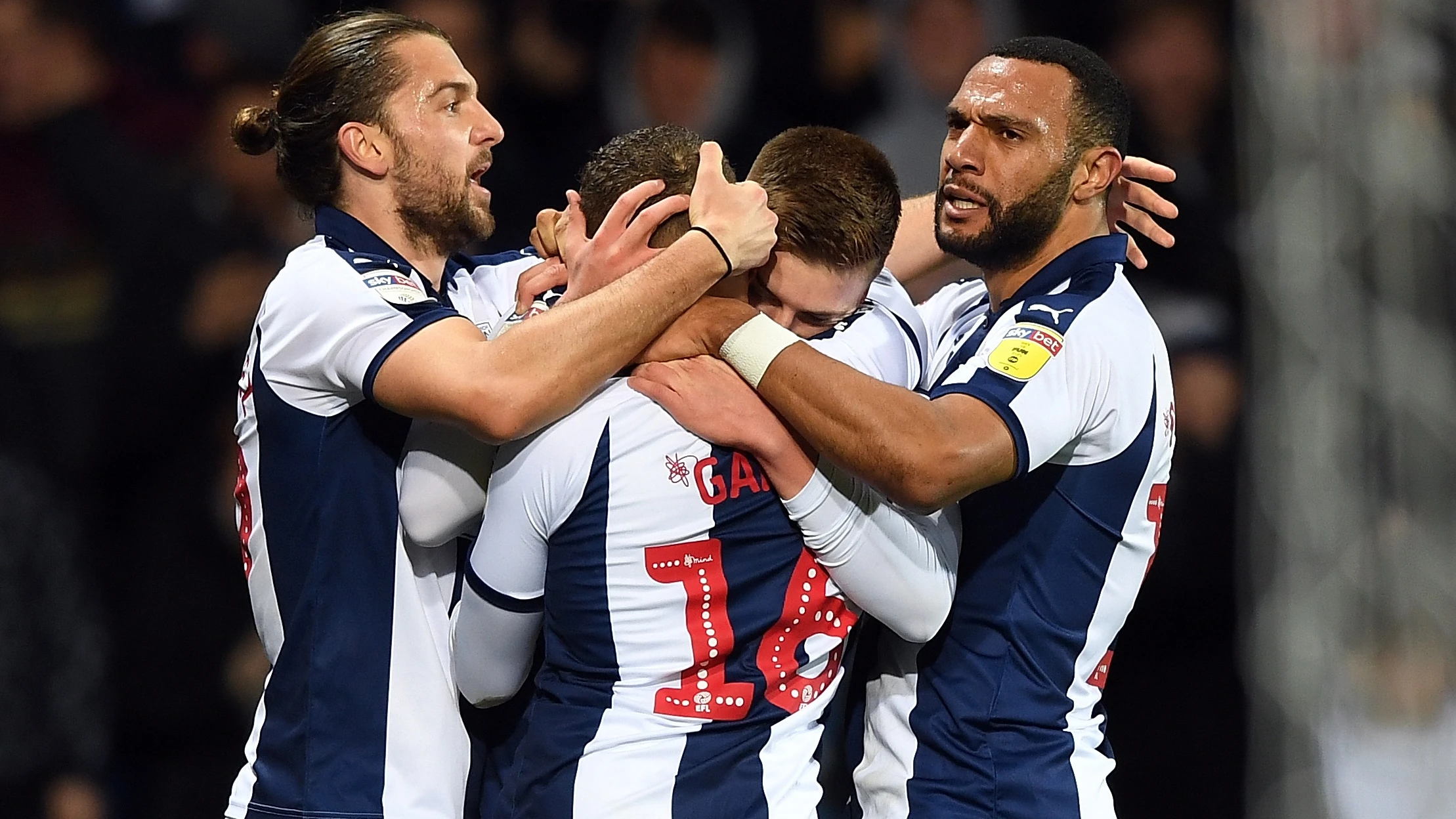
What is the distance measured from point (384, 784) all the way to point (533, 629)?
41 centimetres

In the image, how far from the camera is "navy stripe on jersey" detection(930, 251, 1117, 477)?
2.39 metres

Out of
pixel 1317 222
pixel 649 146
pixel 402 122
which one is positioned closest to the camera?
pixel 649 146

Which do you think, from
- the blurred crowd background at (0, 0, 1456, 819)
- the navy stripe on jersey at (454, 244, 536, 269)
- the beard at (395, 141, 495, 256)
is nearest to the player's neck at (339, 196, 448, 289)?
the beard at (395, 141, 495, 256)

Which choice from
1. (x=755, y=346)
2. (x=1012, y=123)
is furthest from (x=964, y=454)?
(x=1012, y=123)

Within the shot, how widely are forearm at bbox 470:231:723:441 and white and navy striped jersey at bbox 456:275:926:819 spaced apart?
0.07m

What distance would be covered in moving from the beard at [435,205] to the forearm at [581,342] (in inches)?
18.3

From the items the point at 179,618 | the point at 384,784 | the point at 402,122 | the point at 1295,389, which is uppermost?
the point at 402,122

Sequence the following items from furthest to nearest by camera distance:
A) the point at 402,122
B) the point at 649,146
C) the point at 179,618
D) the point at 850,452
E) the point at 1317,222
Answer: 1. the point at 179,618
2. the point at 1317,222
3. the point at 402,122
4. the point at 649,146
5. the point at 850,452

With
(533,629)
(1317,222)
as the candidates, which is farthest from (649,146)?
(1317,222)

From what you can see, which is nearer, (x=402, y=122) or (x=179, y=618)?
(x=402, y=122)

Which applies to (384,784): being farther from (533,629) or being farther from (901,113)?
(901,113)

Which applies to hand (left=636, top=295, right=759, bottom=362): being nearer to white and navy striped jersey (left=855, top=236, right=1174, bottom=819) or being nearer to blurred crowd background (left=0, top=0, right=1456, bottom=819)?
white and navy striped jersey (left=855, top=236, right=1174, bottom=819)

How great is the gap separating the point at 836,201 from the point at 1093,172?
0.65 m

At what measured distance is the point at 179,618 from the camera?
4793 millimetres
